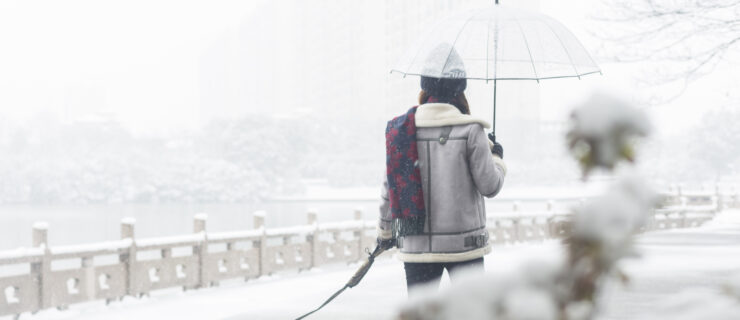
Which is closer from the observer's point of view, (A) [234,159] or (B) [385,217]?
(B) [385,217]

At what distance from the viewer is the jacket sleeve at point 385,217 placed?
3.85m

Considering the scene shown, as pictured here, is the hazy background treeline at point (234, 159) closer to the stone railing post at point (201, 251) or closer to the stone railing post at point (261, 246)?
the stone railing post at point (261, 246)

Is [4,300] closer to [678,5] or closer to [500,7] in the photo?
[500,7]

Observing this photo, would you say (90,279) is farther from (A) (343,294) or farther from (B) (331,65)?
(B) (331,65)

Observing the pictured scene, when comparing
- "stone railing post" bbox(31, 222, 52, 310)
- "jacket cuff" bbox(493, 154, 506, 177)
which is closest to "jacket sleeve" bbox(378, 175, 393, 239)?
"jacket cuff" bbox(493, 154, 506, 177)

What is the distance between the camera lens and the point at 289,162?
75.1 m

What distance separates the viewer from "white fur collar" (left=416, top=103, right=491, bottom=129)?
3613mm

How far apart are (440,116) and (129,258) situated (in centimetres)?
983

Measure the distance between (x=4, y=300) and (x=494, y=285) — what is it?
10.8 meters

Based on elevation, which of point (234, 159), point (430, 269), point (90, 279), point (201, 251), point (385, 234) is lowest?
point (90, 279)

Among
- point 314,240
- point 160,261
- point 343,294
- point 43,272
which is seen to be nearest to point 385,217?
point 343,294

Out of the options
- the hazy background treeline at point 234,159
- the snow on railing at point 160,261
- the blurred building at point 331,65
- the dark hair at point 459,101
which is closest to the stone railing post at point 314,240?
the snow on railing at point 160,261

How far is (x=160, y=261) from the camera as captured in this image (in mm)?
13266

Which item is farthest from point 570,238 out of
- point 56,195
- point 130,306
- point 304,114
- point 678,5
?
point 304,114
